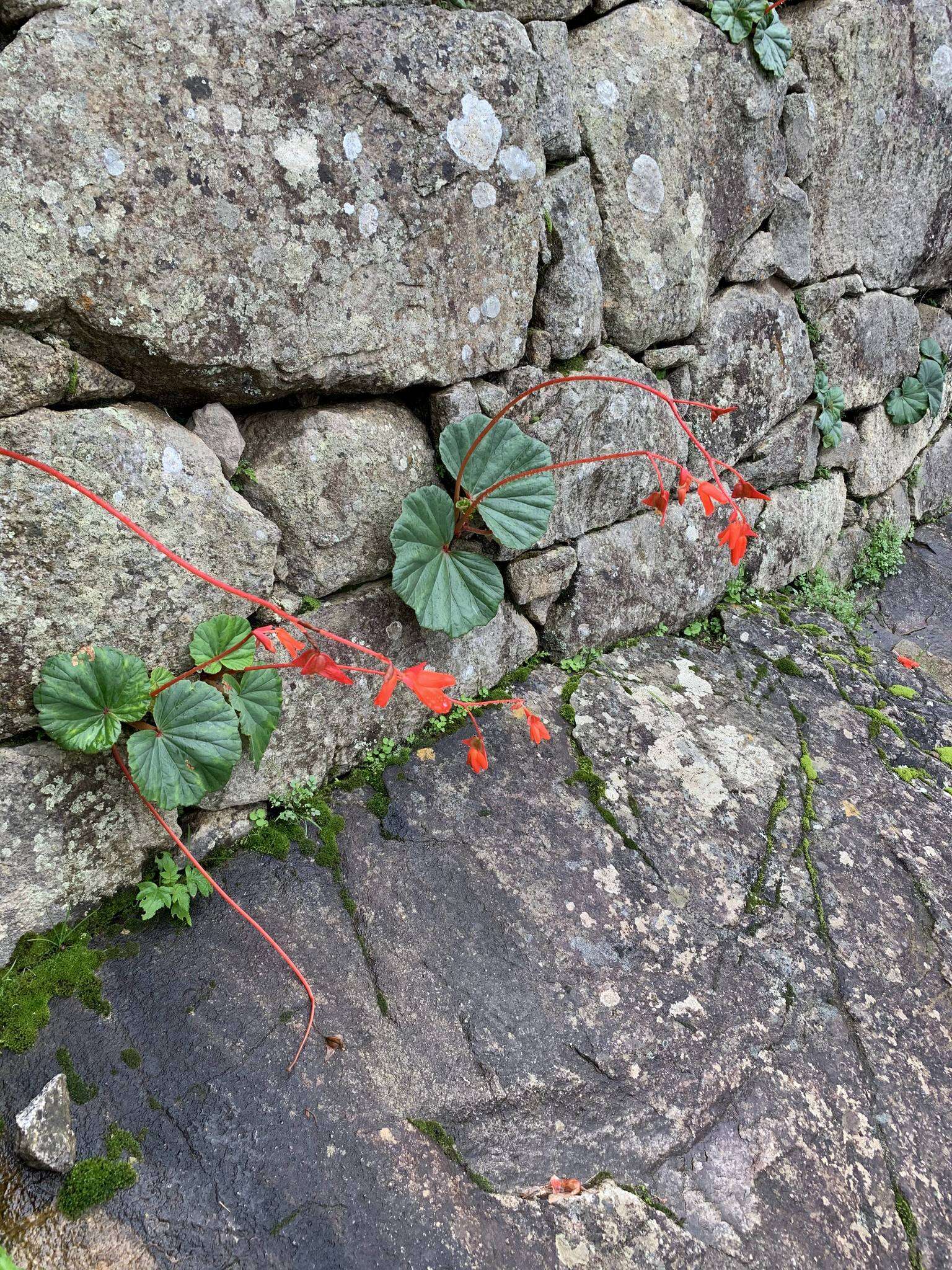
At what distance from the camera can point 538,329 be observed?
7.43 ft

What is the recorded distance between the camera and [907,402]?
13.2 feet

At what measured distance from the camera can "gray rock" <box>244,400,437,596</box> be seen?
1891 millimetres

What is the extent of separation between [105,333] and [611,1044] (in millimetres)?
1750

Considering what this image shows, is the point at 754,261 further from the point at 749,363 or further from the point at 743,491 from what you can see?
the point at 743,491

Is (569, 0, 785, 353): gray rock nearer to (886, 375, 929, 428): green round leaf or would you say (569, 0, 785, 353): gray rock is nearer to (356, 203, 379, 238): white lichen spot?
(356, 203, 379, 238): white lichen spot

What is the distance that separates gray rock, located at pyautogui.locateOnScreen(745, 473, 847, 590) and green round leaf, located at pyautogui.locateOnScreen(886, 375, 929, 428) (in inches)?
21.0

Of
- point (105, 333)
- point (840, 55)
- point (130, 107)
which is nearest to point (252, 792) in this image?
point (105, 333)

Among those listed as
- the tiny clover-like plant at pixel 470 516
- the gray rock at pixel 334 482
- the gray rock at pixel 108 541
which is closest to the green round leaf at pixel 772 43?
the tiny clover-like plant at pixel 470 516

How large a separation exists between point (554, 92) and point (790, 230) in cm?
140

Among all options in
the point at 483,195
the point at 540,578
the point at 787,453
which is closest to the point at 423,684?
the point at 540,578

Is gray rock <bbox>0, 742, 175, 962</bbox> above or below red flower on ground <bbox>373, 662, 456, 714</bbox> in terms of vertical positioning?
below

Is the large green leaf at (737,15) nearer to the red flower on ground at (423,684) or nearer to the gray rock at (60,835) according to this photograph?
the red flower on ground at (423,684)

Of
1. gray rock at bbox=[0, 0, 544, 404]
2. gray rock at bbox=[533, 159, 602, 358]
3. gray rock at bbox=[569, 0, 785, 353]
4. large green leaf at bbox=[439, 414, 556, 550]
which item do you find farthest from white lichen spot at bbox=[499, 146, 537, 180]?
large green leaf at bbox=[439, 414, 556, 550]

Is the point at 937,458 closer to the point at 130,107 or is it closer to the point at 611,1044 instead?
the point at 611,1044
